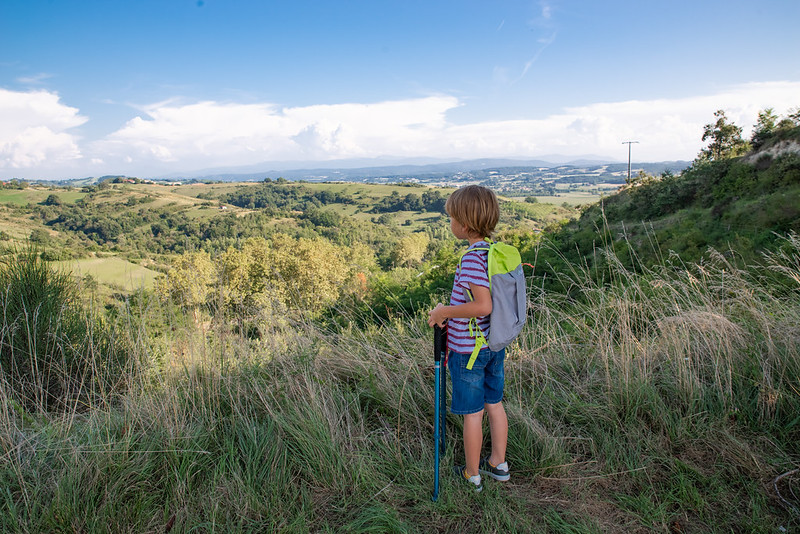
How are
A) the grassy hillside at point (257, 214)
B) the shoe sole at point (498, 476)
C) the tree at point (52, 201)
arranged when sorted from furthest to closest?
the tree at point (52, 201), the grassy hillside at point (257, 214), the shoe sole at point (498, 476)

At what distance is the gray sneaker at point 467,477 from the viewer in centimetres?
198

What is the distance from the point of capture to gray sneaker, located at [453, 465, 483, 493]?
6.51 feet

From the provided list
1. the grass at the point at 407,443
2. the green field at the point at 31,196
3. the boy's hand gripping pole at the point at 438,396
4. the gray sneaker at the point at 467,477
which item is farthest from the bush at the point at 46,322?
the green field at the point at 31,196

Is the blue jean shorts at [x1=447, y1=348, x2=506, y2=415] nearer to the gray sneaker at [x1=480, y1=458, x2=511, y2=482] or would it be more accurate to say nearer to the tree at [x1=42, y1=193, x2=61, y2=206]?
the gray sneaker at [x1=480, y1=458, x2=511, y2=482]

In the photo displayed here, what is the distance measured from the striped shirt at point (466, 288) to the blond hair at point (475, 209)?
83 mm

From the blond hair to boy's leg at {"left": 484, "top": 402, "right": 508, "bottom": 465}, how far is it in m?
0.89

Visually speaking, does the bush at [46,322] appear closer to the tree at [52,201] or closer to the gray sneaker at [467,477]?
the gray sneaker at [467,477]

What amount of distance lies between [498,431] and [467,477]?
279 millimetres

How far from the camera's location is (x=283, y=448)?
85.1 inches

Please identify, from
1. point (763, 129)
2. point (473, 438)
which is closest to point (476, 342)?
point (473, 438)

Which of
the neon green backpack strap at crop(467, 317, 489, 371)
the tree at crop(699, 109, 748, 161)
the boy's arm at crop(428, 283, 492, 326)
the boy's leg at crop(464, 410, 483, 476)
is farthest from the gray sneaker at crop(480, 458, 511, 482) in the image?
the tree at crop(699, 109, 748, 161)

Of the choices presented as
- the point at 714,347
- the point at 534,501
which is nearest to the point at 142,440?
the point at 534,501

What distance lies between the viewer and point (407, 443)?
7.54 feet

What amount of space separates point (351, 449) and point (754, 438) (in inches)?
87.7
